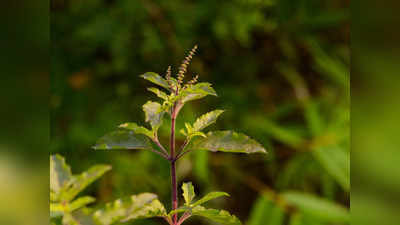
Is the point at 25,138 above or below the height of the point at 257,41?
below

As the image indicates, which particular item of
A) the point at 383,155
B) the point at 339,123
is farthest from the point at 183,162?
the point at 383,155

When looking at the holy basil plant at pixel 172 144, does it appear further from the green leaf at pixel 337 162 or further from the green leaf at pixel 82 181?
the green leaf at pixel 337 162

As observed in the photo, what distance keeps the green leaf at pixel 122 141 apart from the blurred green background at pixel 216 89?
803mm

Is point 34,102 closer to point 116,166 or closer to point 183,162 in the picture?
point 116,166

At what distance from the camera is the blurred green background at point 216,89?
1169 millimetres

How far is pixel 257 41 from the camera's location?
151cm

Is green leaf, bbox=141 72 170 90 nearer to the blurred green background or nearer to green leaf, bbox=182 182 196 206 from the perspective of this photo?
green leaf, bbox=182 182 196 206

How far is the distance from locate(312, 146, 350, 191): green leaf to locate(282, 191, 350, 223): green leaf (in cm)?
8

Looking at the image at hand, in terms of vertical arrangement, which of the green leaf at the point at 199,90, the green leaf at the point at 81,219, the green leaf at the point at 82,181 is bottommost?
the green leaf at the point at 81,219

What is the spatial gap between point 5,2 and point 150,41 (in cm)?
102

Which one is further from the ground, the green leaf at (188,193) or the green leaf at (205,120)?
the green leaf at (205,120)

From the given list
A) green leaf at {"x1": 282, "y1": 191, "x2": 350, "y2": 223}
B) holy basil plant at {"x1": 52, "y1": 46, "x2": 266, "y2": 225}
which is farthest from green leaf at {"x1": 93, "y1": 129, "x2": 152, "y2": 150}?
green leaf at {"x1": 282, "y1": 191, "x2": 350, "y2": 223}

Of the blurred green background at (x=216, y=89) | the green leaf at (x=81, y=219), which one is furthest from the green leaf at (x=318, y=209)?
the green leaf at (x=81, y=219)

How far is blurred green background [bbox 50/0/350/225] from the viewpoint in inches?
46.0
